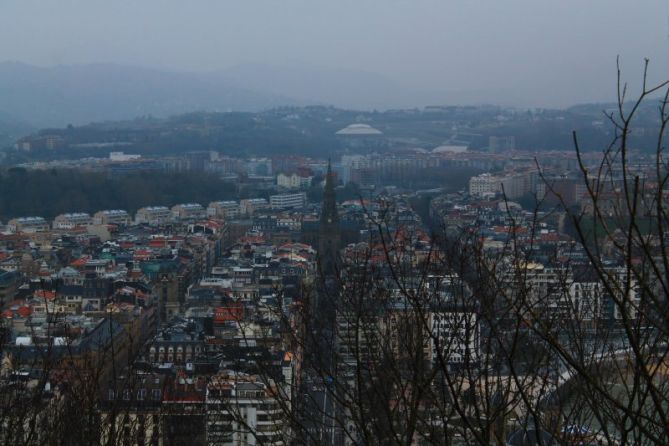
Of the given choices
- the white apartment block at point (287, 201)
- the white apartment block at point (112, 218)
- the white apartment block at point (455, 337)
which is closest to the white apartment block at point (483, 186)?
the white apartment block at point (287, 201)

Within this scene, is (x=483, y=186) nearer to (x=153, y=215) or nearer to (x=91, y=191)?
(x=153, y=215)

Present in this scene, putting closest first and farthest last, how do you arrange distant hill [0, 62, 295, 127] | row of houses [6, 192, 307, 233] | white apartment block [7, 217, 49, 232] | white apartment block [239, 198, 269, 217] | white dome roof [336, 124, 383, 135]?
white apartment block [7, 217, 49, 232], row of houses [6, 192, 307, 233], white apartment block [239, 198, 269, 217], white dome roof [336, 124, 383, 135], distant hill [0, 62, 295, 127]

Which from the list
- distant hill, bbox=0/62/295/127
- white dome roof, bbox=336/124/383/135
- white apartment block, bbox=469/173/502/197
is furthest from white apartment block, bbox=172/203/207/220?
distant hill, bbox=0/62/295/127

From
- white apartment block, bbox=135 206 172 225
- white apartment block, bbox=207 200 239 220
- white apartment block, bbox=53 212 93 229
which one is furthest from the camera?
white apartment block, bbox=207 200 239 220

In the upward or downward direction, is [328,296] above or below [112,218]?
above

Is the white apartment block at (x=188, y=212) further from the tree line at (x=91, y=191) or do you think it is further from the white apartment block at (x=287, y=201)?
the white apartment block at (x=287, y=201)

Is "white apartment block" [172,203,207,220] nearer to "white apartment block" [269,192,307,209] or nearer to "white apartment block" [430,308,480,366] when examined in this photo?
"white apartment block" [269,192,307,209]

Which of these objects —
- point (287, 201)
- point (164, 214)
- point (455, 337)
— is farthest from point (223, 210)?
point (455, 337)

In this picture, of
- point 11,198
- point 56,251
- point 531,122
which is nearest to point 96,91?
point 531,122

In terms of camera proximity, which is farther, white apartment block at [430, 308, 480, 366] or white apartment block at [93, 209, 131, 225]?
white apartment block at [93, 209, 131, 225]
